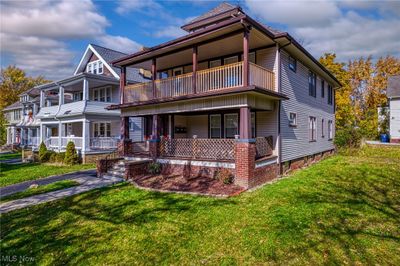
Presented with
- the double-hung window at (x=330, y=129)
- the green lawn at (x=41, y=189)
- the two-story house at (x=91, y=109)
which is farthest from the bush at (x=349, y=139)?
the green lawn at (x=41, y=189)

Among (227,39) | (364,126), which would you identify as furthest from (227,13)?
(364,126)

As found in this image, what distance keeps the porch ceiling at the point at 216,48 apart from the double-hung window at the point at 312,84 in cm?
594

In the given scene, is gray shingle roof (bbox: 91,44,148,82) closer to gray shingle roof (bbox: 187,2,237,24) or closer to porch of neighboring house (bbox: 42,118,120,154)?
porch of neighboring house (bbox: 42,118,120,154)

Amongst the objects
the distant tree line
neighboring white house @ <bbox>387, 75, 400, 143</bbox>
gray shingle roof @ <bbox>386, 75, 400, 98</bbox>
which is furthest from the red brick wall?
the distant tree line

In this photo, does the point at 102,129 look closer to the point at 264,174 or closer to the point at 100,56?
the point at 100,56

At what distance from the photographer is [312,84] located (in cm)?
1698

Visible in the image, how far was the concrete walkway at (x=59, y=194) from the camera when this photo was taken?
29.1 ft

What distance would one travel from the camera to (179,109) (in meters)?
12.3

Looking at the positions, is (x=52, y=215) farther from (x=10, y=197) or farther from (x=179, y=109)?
(x=179, y=109)

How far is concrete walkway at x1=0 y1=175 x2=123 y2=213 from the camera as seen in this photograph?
29.1 ft

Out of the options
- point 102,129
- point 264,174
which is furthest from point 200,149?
point 102,129

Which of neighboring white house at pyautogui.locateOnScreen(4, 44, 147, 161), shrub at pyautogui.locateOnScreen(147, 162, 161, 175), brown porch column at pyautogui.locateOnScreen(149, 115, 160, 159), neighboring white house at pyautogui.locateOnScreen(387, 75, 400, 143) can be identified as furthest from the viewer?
neighboring white house at pyautogui.locateOnScreen(387, 75, 400, 143)

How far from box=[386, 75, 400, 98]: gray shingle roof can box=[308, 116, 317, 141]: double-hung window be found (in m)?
13.9

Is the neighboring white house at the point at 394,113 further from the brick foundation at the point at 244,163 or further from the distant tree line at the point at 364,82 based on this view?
the brick foundation at the point at 244,163
